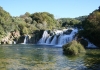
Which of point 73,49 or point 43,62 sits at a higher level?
point 73,49

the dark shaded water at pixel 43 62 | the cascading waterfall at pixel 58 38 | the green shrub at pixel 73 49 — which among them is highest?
the cascading waterfall at pixel 58 38

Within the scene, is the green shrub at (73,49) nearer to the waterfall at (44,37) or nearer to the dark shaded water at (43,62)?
the dark shaded water at (43,62)

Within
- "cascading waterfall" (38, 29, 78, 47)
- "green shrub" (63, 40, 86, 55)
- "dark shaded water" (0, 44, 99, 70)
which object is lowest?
"dark shaded water" (0, 44, 99, 70)

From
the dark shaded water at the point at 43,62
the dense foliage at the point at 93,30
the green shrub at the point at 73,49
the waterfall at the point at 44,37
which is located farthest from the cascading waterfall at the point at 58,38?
the dark shaded water at the point at 43,62

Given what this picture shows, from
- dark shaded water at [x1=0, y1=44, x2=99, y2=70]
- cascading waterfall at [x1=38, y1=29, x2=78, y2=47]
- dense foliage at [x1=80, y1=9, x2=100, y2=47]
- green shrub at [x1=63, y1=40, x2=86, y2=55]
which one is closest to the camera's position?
dark shaded water at [x1=0, y1=44, x2=99, y2=70]

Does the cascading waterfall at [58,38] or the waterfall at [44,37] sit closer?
the cascading waterfall at [58,38]

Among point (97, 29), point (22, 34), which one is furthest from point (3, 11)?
point (97, 29)

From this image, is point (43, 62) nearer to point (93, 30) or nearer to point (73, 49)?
point (73, 49)

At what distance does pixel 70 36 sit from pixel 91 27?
10.9 metres

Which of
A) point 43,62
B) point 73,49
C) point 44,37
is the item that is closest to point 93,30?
point 73,49

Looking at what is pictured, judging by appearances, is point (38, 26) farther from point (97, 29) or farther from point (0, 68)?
point (0, 68)

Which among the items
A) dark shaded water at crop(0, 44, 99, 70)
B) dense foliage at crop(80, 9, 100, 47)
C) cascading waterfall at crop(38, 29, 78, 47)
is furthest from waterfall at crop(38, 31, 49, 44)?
dark shaded water at crop(0, 44, 99, 70)

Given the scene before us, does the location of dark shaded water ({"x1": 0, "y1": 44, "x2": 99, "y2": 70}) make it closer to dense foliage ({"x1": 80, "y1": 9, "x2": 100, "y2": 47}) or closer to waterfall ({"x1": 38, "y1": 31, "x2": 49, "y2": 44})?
dense foliage ({"x1": 80, "y1": 9, "x2": 100, "y2": 47})

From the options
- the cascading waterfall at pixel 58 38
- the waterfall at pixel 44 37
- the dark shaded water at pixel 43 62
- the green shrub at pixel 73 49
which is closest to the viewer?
the dark shaded water at pixel 43 62
